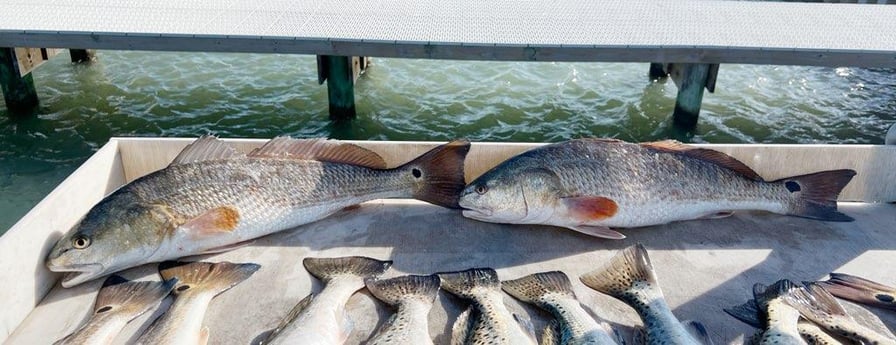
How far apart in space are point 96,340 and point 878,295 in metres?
3.66

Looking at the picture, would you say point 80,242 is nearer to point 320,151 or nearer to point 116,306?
point 116,306

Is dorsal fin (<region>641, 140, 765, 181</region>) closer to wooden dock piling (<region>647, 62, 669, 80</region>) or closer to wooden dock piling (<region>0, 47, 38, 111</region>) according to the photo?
wooden dock piling (<region>647, 62, 669, 80</region>)

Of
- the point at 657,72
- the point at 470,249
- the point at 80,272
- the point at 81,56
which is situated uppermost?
the point at 80,272

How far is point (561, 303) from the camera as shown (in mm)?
3086

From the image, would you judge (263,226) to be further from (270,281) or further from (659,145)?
(659,145)

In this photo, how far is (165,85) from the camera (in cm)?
995

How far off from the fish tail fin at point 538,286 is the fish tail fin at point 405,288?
14.7 inches

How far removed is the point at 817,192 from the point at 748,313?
1292mm

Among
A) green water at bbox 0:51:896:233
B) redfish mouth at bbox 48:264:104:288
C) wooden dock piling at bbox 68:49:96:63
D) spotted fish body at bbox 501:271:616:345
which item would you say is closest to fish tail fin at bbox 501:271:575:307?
spotted fish body at bbox 501:271:616:345

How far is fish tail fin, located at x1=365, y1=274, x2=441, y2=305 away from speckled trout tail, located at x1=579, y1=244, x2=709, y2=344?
769mm

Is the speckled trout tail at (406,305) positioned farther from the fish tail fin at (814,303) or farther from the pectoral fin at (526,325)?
the fish tail fin at (814,303)

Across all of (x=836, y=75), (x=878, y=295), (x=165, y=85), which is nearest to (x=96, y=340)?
(x=878, y=295)

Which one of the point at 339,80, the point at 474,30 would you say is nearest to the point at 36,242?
the point at 474,30

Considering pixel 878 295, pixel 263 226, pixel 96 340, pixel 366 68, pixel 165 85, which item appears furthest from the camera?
pixel 366 68
